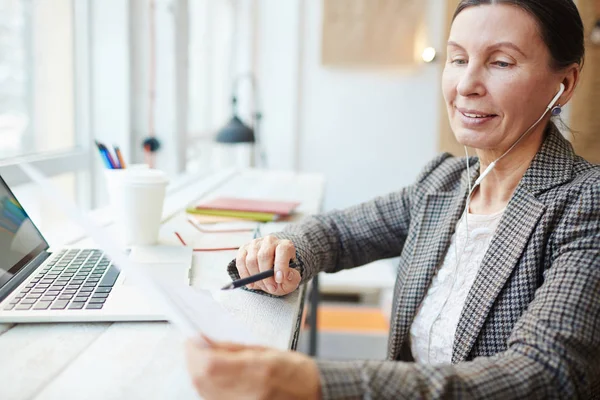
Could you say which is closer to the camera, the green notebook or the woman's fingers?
the woman's fingers

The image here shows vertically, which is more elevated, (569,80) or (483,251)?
(569,80)

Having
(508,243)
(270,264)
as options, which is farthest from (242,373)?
Answer: (508,243)

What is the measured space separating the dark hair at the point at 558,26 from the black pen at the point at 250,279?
548 millimetres

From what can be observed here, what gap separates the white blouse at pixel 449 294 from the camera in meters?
1.07

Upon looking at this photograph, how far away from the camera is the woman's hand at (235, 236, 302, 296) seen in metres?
0.96

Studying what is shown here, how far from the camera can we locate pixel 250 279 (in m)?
0.90

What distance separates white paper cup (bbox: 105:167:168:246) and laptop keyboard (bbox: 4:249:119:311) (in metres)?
0.11

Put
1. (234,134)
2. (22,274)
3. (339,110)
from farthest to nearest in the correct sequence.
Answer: (339,110) → (234,134) → (22,274)

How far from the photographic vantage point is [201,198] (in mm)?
1896

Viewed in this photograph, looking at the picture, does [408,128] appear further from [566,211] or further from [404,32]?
[566,211]

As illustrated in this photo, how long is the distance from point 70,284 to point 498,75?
73 cm

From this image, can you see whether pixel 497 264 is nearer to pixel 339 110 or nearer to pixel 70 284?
pixel 70 284

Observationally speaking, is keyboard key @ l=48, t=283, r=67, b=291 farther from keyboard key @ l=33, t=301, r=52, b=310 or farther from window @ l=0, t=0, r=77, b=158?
window @ l=0, t=0, r=77, b=158

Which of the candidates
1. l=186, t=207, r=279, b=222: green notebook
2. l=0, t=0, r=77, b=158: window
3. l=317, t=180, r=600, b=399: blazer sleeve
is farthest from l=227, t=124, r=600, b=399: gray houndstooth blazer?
l=0, t=0, r=77, b=158: window
